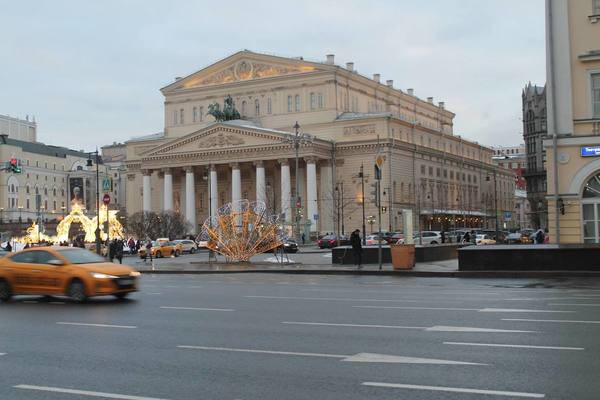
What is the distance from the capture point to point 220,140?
105250 mm

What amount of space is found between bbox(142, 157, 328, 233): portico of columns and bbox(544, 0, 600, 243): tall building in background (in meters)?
61.9

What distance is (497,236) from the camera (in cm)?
7038

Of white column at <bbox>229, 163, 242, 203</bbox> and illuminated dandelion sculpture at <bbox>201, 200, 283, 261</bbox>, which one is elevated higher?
white column at <bbox>229, 163, 242, 203</bbox>

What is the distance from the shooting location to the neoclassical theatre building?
101 m

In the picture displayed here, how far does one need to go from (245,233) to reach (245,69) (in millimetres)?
73040

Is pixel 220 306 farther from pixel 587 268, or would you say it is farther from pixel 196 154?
pixel 196 154

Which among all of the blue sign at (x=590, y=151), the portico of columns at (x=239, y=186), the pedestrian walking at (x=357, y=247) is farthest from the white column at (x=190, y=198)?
the blue sign at (x=590, y=151)

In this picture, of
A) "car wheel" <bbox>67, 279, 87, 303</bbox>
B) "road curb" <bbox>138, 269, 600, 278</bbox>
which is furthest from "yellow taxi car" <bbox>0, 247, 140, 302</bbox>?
"road curb" <bbox>138, 269, 600, 278</bbox>

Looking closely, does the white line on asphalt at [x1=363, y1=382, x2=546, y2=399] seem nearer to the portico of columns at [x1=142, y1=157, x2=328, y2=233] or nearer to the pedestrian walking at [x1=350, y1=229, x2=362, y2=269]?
the pedestrian walking at [x1=350, y1=229, x2=362, y2=269]

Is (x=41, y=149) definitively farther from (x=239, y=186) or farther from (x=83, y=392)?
(x=83, y=392)

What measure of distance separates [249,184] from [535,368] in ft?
338

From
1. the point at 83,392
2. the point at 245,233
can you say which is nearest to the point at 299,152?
the point at 245,233

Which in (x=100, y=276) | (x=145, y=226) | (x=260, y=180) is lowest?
(x=100, y=276)

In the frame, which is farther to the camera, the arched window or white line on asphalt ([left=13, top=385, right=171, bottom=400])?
the arched window
